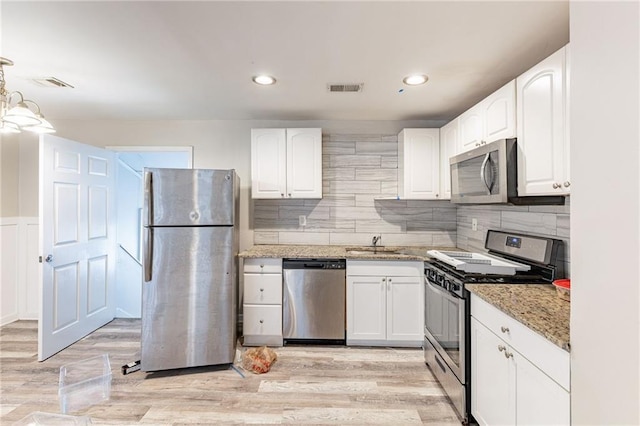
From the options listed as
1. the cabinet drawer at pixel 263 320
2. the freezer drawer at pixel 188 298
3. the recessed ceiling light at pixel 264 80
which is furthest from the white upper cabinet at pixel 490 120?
the cabinet drawer at pixel 263 320

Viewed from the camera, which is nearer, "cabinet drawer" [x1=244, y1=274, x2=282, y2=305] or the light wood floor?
the light wood floor

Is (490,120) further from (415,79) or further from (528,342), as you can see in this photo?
(528,342)

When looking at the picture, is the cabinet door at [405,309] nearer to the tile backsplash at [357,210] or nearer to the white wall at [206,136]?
the tile backsplash at [357,210]

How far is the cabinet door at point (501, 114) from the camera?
1.90m

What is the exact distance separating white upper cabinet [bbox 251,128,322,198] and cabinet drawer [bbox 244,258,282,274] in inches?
28.0

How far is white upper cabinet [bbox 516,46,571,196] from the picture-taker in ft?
4.98

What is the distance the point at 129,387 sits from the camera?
2244 millimetres

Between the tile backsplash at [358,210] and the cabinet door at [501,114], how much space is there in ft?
4.33

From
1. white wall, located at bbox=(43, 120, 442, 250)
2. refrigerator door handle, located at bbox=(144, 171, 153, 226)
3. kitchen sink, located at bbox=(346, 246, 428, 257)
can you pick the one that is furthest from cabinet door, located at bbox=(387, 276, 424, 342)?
refrigerator door handle, located at bbox=(144, 171, 153, 226)

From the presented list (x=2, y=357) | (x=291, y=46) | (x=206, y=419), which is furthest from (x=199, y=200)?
(x=2, y=357)

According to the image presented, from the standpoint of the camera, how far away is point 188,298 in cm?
246

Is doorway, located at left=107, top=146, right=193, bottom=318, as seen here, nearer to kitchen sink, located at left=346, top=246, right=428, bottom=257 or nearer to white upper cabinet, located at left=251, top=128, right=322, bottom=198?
white upper cabinet, located at left=251, top=128, right=322, bottom=198

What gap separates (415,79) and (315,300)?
6.95ft

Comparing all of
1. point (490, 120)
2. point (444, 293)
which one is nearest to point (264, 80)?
point (490, 120)
